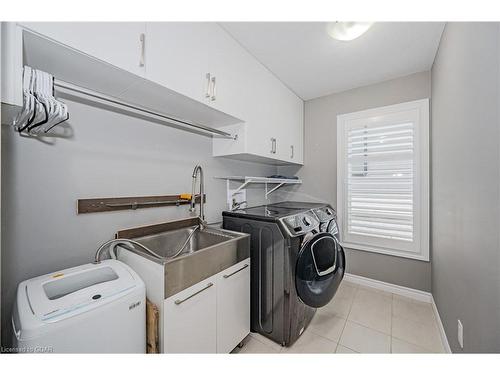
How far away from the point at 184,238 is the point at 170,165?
0.61 metres

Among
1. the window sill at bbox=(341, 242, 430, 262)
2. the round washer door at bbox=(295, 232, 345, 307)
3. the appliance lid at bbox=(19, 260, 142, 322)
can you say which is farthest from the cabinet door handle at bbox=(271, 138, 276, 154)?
the appliance lid at bbox=(19, 260, 142, 322)

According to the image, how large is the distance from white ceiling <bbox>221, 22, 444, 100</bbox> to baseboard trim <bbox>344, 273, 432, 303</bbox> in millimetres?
2357

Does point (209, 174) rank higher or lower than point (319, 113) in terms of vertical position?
lower

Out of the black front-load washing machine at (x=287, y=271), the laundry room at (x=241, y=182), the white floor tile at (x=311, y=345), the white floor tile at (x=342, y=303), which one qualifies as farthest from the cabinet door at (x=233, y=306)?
the white floor tile at (x=342, y=303)

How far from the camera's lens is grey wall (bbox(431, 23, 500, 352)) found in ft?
2.88

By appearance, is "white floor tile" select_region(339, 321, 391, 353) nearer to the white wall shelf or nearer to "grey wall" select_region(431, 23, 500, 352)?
"grey wall" select_region(431, 23, 500, 352)

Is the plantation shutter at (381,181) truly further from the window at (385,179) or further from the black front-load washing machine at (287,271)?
the black front-load washing machine at (287,271)

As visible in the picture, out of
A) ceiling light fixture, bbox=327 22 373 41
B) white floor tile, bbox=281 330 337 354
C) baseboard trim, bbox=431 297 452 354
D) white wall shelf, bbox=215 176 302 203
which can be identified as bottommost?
white floor tile, bbox=281 330 337 354

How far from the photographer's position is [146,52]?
1.09 metres

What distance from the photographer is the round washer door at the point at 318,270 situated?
4.92ft
